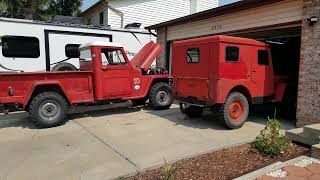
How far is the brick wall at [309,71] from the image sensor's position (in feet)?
23.6

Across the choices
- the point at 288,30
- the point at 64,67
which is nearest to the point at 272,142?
the point at 288,30

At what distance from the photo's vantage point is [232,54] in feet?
24.4

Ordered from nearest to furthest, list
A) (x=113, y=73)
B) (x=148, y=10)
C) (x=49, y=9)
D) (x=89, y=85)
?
(x=89, y=85) < (x=113, y=73) < (x=148, y=10) < (x=49, y=9)

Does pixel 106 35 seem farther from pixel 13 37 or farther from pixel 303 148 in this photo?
pixel 303 148

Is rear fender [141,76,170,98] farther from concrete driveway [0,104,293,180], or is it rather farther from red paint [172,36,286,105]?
red paint [172,36,286,105]

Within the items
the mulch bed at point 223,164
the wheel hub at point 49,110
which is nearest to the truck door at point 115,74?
the wheel hub at point 49,110

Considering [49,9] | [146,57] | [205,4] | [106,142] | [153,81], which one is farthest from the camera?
[49,9]

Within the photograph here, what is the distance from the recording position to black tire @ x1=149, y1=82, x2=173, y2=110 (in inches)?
397

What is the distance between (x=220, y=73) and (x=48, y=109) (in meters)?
4.53

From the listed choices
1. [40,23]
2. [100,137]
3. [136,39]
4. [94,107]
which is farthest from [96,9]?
[100,137]

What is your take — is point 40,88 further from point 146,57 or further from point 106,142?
point 146,57

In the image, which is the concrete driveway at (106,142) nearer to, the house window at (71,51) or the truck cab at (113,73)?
the truck cab at (113,73)

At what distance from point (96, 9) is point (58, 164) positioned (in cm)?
1683

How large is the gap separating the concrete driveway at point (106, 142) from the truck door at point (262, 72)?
3.17ft
